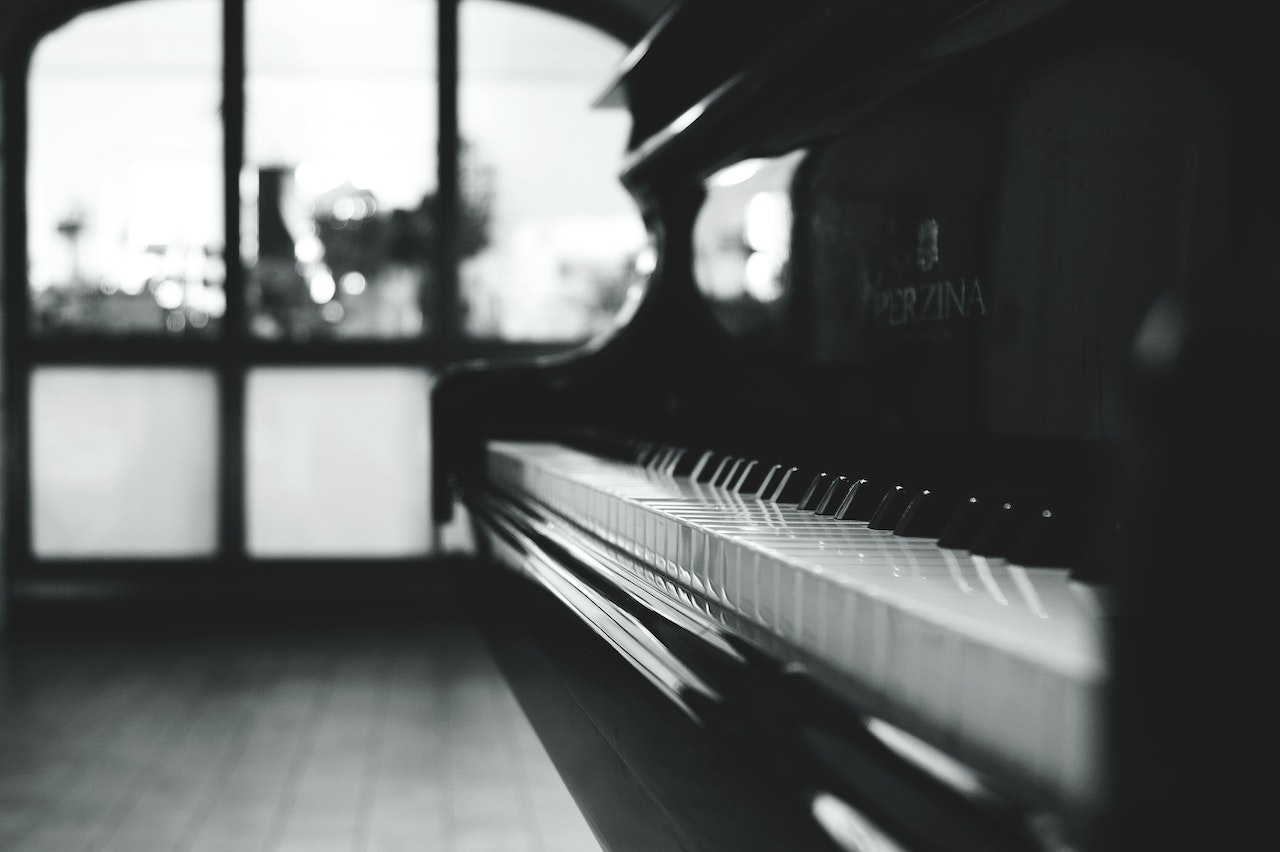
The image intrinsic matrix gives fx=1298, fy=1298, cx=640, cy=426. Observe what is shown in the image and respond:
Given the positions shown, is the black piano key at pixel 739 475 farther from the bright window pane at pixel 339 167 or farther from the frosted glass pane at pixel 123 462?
the frosted glass pane at pixel 123 462

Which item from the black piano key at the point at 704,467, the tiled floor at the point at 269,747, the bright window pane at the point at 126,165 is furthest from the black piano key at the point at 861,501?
the bright window pane at the point at 126,165

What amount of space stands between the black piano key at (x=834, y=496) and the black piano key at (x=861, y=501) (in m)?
0.02

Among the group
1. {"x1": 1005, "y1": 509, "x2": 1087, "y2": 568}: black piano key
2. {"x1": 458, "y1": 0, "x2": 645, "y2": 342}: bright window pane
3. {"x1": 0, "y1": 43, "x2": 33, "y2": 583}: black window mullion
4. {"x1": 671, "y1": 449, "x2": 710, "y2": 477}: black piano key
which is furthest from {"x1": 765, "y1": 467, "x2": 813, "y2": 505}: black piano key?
{"x1": 0, "y1": 43, "x2": 33, "y2": 583}: black window mullion

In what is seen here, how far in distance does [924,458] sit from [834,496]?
0.15 metres

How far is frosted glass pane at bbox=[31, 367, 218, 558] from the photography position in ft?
15.4

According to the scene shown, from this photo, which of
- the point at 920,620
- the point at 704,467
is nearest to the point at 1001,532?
the point at 920,620

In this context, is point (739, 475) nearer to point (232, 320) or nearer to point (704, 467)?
point (704, 467)

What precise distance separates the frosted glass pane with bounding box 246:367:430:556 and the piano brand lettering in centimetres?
A: 363

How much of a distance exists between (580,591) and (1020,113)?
0.59m

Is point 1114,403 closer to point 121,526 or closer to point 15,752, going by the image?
point 15,752

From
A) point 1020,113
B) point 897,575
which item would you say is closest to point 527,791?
point 1020,113

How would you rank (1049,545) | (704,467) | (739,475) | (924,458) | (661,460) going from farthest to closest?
1. (661,460)
2. (704,467)
3. (739,475)
4. (924,458)
5. (1049,545)

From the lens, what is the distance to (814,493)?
1.17 m

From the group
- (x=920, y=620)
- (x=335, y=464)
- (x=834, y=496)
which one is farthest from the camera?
(x=335, y=464)
